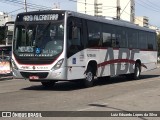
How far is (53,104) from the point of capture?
12609 mm

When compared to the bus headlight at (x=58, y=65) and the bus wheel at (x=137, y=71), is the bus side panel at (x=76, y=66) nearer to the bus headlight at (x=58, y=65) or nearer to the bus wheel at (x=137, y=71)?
the bus headlight at (x=58, y=65)

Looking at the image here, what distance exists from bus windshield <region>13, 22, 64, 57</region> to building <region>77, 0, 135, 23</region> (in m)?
61.3

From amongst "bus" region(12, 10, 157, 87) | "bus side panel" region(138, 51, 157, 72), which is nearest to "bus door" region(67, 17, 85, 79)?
"bus" region(12, 10, 157, 87)

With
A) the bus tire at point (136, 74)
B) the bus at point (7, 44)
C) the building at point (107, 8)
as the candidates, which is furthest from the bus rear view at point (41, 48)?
the building at point (107, 8)

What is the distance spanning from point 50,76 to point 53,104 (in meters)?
4.14

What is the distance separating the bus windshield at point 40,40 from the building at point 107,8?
201 feet

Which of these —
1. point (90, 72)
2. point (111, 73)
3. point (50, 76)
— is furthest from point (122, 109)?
point (111, 73)

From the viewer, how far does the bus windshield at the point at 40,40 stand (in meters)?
16.8

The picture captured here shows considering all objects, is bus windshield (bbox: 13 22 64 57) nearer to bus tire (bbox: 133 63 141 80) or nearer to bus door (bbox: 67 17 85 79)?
bus door (bbox: 67 17 85 79)

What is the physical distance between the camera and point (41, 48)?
16906 mm

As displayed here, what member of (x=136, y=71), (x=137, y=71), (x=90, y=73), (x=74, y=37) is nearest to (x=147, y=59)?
(x=137, y=71)

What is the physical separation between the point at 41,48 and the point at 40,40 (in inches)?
13.5

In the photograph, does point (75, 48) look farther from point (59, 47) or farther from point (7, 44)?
point (7, 44)

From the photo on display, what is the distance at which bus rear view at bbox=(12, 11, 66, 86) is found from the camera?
1670cm
